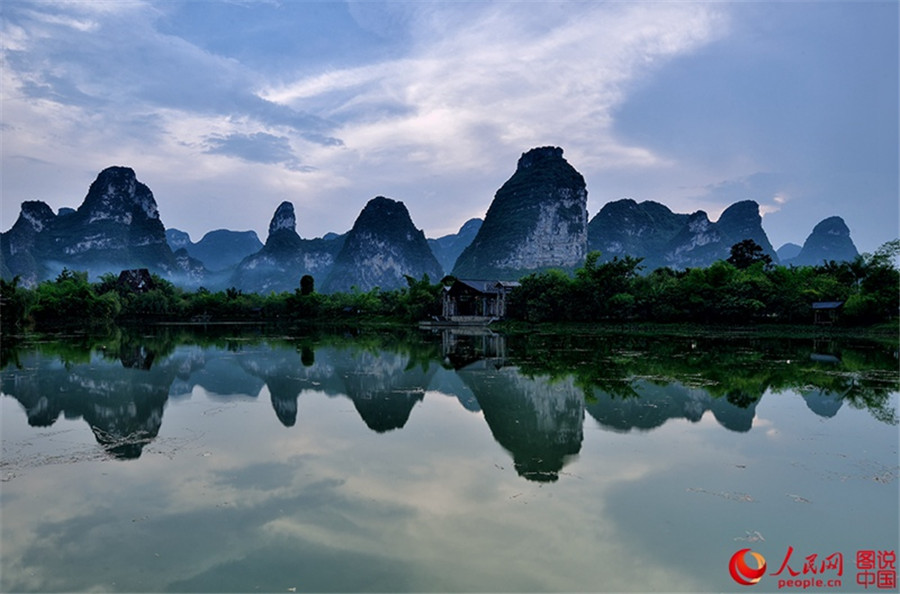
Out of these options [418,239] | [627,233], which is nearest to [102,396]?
[418,239]

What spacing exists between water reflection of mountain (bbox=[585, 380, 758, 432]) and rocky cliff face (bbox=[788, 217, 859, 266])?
147235 mm

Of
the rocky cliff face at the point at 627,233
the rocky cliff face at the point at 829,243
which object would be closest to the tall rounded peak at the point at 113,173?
the rocky cliff face at the point at 627,233

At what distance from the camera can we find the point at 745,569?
157 inches

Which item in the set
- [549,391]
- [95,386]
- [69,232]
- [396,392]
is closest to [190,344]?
[95,386]

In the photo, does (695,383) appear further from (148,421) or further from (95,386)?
(95,386)

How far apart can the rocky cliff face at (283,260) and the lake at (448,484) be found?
135 meters

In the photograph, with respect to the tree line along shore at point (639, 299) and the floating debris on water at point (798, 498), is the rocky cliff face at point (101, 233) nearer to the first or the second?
the tree line along shore at point (639, 299)

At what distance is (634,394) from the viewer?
10609 millimetres

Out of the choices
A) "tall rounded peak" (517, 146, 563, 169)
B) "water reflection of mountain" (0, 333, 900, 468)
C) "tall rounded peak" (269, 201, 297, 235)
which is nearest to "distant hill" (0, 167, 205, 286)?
"tall rounded peak" (269, 201, 297, 235)

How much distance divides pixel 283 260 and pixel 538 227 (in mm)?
78181

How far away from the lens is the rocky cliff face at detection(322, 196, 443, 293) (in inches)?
5384

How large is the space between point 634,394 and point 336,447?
6.29 m

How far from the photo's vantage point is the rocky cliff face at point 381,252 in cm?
13675

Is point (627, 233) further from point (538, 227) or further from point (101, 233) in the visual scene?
point (101, 233)
